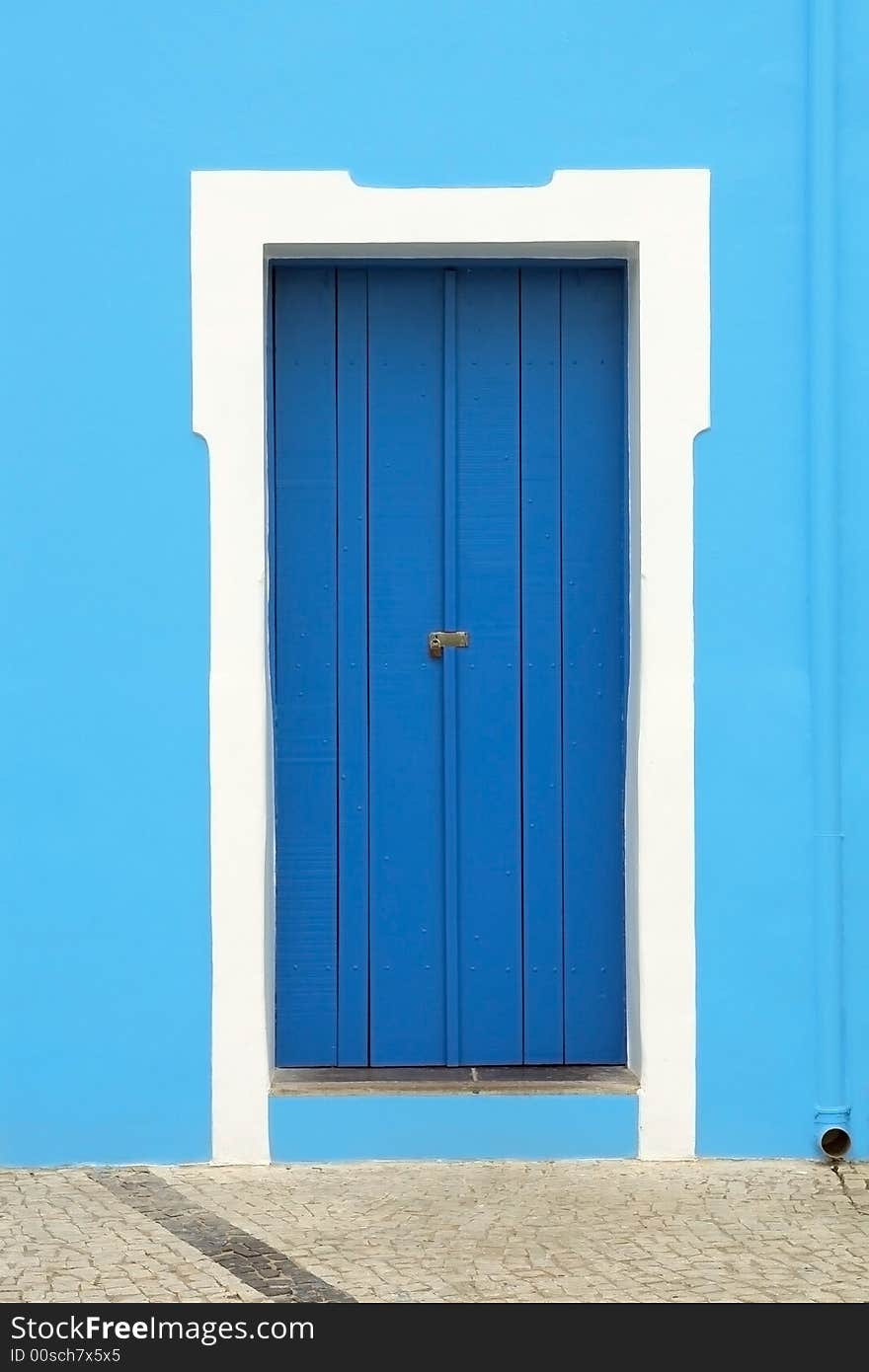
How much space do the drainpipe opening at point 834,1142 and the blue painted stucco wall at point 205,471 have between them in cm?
5

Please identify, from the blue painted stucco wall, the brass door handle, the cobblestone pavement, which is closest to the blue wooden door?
the brass door handle

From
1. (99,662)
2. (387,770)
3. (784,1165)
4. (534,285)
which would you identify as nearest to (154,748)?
(99,662)

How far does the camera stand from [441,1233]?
4.34 metres

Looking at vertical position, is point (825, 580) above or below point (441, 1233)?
above

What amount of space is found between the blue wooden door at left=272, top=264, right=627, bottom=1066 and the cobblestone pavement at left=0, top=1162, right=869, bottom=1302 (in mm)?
538

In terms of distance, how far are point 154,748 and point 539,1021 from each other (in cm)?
145

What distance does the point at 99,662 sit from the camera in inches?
194

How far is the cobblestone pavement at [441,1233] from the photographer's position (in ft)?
13.0

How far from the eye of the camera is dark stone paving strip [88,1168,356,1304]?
396 centimetres

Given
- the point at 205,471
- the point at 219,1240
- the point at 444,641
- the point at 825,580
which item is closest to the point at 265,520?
the point at 205,471

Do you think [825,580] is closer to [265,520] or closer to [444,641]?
[444,641]

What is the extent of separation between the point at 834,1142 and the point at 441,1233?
131 centimetres

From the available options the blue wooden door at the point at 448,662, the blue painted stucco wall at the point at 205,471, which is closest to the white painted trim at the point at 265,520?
the blue painted stucco wall at the point at 205,471

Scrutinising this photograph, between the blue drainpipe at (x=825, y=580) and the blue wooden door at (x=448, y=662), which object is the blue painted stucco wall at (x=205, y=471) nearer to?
the blue drainpipe at (x=825, y=580)
